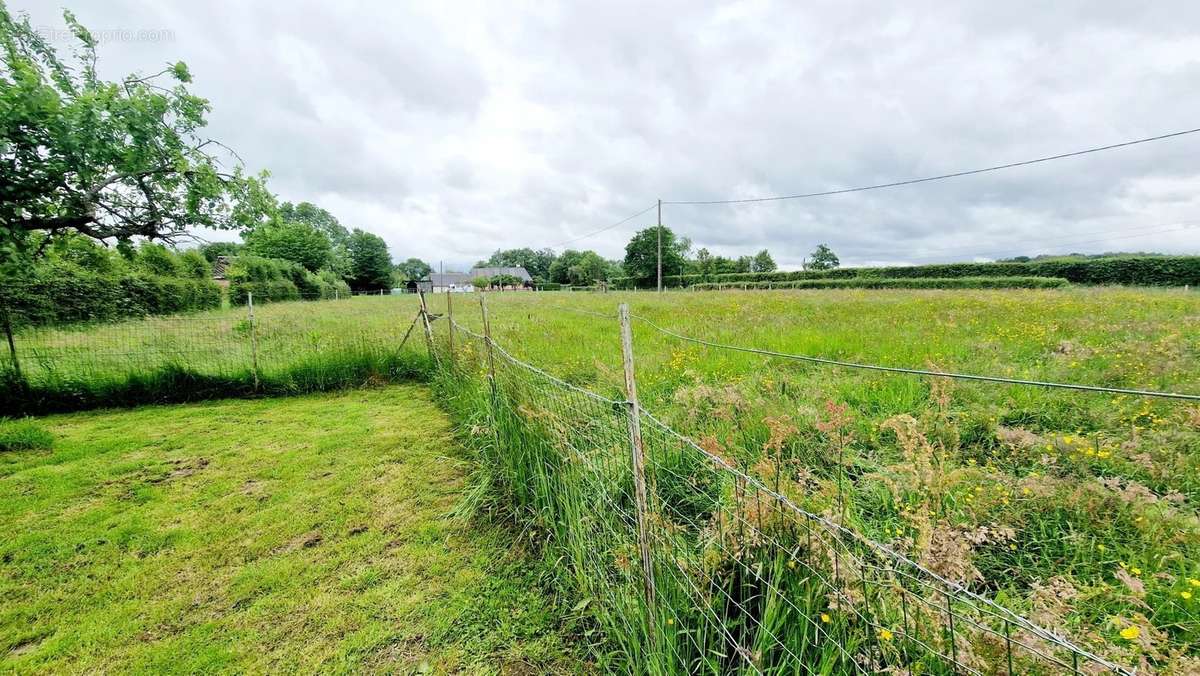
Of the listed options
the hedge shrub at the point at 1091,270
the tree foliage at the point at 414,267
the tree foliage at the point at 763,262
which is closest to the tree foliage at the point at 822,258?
the tree foliage at the point at 763,262

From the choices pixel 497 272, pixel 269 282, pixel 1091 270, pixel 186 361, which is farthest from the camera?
pixel 497 272

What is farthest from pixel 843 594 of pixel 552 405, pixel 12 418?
pixel 12 418

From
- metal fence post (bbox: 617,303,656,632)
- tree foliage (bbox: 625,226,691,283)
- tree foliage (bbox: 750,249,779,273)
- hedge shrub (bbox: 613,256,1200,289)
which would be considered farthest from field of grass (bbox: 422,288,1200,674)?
tree foliage (bbox: 750,249,779,273)

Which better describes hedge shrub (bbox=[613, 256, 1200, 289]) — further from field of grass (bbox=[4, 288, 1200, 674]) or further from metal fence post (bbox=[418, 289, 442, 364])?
metal fence post (bbox=[418, 289, 442, 364])

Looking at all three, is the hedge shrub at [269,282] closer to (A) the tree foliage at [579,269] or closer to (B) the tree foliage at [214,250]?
(B) the tree foliage at [214,250]

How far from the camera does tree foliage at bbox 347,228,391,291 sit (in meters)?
57.6

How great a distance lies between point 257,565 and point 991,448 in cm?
519

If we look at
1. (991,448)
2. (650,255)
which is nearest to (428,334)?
(991,448)

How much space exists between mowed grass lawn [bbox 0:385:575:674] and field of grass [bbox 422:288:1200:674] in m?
0.64

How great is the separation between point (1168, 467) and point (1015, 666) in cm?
262

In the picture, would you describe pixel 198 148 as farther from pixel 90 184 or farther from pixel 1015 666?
pixel 1015 666

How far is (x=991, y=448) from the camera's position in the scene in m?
3.15

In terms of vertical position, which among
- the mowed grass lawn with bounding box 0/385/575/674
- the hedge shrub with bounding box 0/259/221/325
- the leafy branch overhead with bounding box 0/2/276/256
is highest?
the leafy branch overhead with bounding box 0/2/276/256

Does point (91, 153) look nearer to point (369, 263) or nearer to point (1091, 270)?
point (1091, 270)
